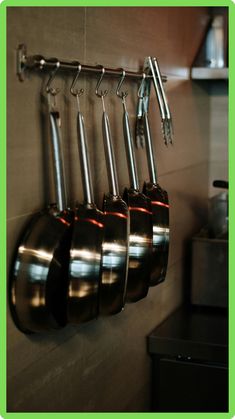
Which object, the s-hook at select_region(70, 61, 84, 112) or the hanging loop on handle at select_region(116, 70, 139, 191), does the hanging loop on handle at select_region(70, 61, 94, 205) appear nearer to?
the s-hook at select_region(70, 61, 84, 112)

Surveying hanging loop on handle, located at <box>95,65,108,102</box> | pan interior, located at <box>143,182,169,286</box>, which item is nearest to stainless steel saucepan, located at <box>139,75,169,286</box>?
pan interior, located at <box>143,182,169,286</box>

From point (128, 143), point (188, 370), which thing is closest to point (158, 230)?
point (128, 143)

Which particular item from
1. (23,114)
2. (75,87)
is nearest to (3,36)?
(23,114)

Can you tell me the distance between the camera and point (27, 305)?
0.98m

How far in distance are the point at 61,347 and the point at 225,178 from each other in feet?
3.85

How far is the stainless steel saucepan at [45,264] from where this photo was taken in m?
0.98

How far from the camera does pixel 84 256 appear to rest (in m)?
1.04

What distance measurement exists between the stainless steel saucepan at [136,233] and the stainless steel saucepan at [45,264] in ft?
0.69

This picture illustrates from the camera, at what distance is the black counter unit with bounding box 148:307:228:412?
64.2 inches

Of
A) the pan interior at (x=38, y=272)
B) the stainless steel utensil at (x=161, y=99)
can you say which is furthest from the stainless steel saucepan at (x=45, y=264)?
the stainless steel utensil at (x=161, y=99)

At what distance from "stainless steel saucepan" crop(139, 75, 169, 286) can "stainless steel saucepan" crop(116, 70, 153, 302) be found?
7 cm

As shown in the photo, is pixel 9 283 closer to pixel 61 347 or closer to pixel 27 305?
pixel 27 305

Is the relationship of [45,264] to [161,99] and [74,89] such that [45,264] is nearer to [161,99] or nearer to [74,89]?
[74,89]

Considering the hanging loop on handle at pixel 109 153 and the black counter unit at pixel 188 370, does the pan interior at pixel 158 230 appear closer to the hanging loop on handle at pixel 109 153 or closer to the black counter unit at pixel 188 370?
the hanging loop on handle at pixel 109 153
